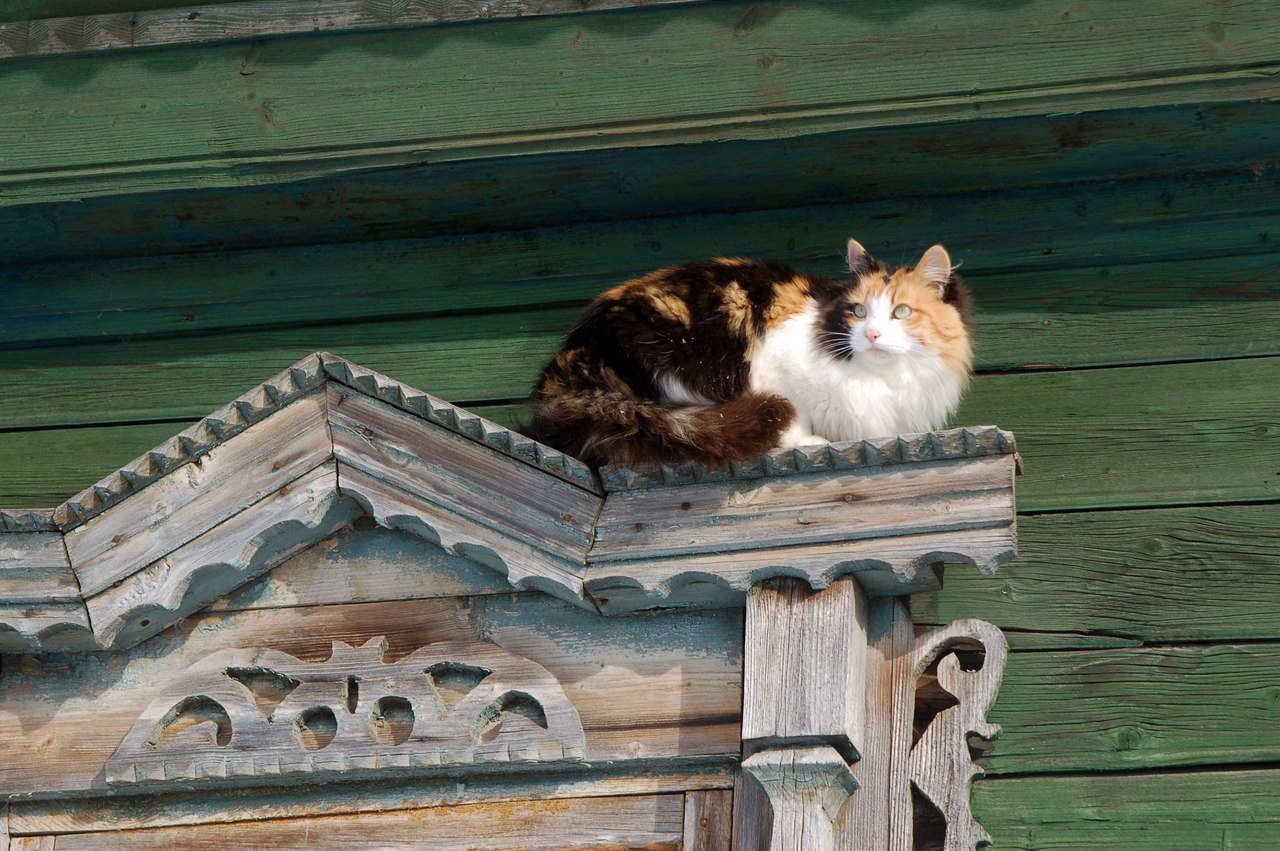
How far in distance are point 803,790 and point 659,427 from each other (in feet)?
1.88

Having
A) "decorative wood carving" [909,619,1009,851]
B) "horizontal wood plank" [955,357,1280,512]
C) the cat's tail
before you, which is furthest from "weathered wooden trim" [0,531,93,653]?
"horizontal wood plank" [955,357,1280,512]

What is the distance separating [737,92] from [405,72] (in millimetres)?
645

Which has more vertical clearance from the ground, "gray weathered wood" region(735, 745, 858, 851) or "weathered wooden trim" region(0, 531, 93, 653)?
"weathered wooden trim" region(0, 531, 93, 653)

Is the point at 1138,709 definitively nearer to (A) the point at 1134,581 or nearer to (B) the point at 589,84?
(A) the point at 1134,581

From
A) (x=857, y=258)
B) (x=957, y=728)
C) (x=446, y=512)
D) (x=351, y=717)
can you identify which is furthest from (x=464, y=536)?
(x=857, y=258)

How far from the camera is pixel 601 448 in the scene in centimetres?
225

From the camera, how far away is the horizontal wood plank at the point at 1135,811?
2402 mm

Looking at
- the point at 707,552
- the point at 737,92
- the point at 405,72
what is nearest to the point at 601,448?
the point at 707,552

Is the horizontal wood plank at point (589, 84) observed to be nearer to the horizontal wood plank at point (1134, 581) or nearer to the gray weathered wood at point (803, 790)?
the horizontal wood plank at point (1134, 581)

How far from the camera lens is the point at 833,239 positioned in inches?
114

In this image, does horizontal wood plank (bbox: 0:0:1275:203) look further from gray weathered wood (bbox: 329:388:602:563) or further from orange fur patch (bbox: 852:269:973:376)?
gray weathered wood (bbox: 329:388:602:563)

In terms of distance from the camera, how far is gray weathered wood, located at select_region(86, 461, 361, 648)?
2217 mm

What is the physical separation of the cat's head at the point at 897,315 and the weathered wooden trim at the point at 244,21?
2.22 ft

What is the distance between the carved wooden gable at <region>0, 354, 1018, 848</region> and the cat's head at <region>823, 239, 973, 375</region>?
0.44 meters
